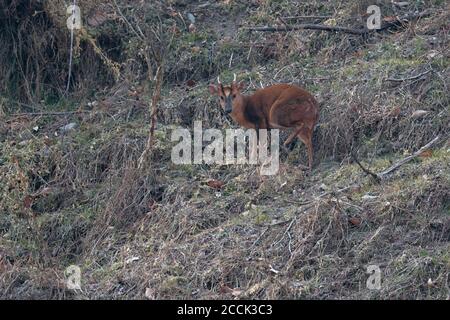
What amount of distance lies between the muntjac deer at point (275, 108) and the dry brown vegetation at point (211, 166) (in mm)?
294

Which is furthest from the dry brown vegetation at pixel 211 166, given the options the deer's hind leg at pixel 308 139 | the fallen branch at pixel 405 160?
the deer's hind leg at pixel 308 139

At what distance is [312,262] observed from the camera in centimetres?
896

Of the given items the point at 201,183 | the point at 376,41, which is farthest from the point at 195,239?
the point at 376,41

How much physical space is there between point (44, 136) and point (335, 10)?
11.1 feet

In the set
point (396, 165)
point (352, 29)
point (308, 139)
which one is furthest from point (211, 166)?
point (352, 29)

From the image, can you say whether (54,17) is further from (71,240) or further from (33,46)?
(71,240)

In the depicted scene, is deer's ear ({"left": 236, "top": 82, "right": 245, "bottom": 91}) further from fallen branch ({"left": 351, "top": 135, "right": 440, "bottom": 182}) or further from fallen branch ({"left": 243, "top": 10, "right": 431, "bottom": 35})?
fallen branch ({"left": 351, "top": 135, "right": 440, "bottom": 182})

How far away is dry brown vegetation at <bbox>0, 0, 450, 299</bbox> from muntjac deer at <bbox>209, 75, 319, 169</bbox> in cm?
29

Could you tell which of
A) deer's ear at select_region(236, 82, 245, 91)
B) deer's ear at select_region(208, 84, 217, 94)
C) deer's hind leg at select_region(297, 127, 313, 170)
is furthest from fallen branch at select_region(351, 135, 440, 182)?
deer's ear at select_region(208, 84, 217, 94)

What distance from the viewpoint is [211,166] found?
35.3 feet

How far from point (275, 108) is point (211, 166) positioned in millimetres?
807

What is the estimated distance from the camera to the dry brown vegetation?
8992 mm

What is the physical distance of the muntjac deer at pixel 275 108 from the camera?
34.3 feet

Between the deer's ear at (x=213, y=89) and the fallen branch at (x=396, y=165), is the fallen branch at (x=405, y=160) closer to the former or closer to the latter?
the fallen branch at (x=396, y=165)
